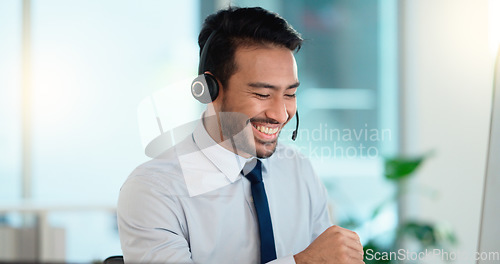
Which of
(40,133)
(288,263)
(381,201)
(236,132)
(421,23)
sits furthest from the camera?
(40,133)

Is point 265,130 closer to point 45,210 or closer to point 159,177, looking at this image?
point 159,177

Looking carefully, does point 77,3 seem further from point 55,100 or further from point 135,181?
point 135,181

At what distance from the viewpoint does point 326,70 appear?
284 cm

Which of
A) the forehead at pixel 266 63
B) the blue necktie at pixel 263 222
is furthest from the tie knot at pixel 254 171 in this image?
the forehead at pixel 266 63

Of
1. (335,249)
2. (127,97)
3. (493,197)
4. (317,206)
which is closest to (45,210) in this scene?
(127,97)

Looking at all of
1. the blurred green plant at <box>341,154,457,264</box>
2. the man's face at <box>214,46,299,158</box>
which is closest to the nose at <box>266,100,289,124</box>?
the man's face at <box>214,46,299,158</box>

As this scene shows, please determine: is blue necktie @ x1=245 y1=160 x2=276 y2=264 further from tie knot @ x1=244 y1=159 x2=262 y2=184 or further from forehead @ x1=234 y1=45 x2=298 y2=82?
forehead @ x1=234 y1=45 x2=298 y2=82

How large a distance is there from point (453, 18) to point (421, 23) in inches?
30.8

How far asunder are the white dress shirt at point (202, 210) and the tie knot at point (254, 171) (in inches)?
0.5

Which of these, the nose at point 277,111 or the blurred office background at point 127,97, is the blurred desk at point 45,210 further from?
the nose at point 277,111

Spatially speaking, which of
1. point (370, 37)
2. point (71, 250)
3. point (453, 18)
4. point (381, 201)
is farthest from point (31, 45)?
point (453, 18)

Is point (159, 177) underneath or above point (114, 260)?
above

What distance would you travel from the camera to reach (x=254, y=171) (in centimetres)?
105

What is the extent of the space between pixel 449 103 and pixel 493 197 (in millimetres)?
1074
